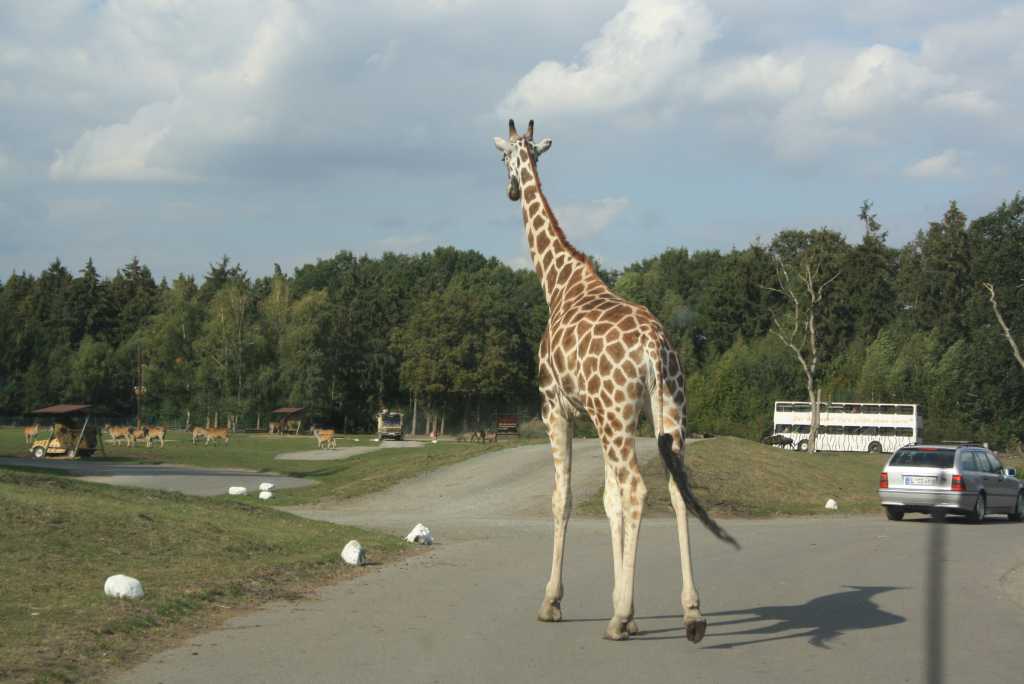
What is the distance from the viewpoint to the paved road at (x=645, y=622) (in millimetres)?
8125

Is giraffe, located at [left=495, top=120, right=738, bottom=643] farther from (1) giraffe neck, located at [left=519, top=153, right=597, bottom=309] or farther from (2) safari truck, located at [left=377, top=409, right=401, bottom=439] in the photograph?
(2) safari truck, located at [left=377, top=409, right=401, bottom=439]

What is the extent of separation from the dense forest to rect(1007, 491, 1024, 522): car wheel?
40.2m

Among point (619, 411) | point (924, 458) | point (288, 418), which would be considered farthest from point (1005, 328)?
point (619, 411)

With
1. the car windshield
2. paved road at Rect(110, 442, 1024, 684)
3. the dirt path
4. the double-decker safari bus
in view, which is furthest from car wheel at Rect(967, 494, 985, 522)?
the double-decker safari bus

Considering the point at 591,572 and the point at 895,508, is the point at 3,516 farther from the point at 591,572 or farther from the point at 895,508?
the point at 895,508

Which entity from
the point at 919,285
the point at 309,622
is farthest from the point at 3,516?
the point at 919,285

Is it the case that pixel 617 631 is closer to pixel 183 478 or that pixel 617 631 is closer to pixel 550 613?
pixel 550 613

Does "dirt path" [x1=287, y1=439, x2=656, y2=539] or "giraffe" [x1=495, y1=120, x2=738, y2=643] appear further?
"dirt path" [x1=287, y1=439, x2=656, y2=539]

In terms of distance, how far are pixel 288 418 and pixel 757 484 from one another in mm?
64908

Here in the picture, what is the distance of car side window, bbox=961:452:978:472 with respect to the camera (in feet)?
81.8

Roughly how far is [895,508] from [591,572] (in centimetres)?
1417

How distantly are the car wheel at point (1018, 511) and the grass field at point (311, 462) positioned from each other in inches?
611

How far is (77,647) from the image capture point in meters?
8.31

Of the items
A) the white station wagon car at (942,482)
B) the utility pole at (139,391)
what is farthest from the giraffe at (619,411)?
the utility pole at (139,391)
